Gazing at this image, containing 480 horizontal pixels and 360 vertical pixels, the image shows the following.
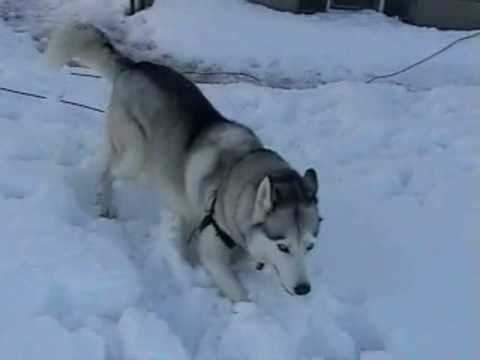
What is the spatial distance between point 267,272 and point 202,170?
1.73 ft

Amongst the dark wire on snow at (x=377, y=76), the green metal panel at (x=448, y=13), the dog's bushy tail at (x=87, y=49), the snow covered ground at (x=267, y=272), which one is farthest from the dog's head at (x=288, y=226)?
the green metal panel at (x=448, y=13)

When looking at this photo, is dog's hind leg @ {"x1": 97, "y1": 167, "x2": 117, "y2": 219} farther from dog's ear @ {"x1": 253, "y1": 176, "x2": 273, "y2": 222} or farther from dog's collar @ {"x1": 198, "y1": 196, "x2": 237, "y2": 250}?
dog's ear @ {"x1": 253, "y1": 176, "x2": 273, "y2": 222}

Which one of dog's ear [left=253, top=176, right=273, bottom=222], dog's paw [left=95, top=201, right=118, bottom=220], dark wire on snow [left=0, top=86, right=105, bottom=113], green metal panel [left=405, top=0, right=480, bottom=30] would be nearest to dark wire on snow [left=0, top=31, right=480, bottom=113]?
dark wire on snow [left=0, top=86, right=105, bottom=113]

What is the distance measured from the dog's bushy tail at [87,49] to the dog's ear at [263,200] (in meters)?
1.24

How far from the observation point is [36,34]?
666cm

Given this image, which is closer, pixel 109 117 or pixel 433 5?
pixel 109 117

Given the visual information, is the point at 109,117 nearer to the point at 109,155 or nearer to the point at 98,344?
the point at 109,155

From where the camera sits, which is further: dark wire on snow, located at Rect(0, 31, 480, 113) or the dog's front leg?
dark wire on snow, located at Rect(0, 31, 480, 113)

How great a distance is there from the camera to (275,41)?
22.3 feet

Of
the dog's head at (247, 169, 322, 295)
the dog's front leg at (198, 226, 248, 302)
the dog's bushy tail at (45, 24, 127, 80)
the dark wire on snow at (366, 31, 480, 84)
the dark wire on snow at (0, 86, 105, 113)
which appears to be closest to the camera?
the dog's head at (247, 169, 322, 295)

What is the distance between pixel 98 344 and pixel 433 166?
2362 millimetres

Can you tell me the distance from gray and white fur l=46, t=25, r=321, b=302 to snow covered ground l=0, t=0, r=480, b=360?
0.17m

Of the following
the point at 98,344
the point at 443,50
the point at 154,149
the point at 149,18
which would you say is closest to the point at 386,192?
the point at 154,149

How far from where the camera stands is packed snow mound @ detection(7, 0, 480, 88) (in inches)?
254
